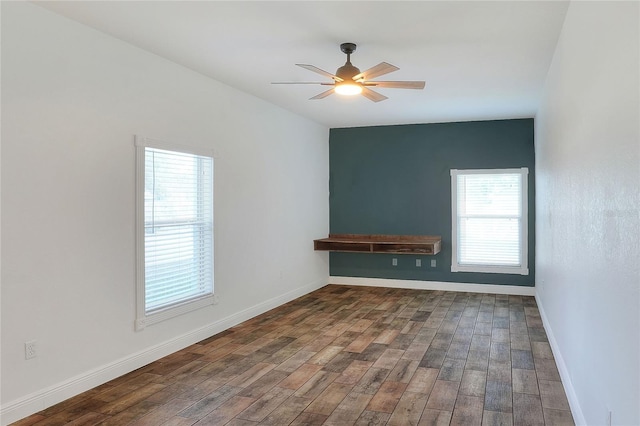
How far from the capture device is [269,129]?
6070mm

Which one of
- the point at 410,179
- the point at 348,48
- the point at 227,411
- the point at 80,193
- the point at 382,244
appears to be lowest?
the point at 227,411

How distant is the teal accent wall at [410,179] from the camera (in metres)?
7.15

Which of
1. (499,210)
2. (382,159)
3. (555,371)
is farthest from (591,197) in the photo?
(382,159)

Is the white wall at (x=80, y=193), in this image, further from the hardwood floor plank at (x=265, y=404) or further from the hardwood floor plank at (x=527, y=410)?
the hardwood floor plank at (x=527, y=410)

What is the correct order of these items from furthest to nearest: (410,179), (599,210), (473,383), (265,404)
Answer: (410,179)
(473,383)
(265,404)
(599,210)

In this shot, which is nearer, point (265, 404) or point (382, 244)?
point (265, 404)

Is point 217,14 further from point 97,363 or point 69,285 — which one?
point 97,363

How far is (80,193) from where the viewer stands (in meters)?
3.42

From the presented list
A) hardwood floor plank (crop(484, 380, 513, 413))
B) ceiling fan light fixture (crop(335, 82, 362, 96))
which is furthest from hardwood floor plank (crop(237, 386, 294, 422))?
ceiling fan light fixture (crop(335, 82, 362, 96))

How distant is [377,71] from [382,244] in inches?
151

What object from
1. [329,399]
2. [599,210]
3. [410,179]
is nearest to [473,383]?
[329,399]

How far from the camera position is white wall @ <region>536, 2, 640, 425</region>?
66.2 inches

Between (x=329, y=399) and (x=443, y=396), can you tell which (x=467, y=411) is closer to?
(x=443, y=396)

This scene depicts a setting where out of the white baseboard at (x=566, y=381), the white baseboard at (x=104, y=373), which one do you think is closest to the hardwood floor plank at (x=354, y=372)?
the white baseboard at (x=566, y=381)
